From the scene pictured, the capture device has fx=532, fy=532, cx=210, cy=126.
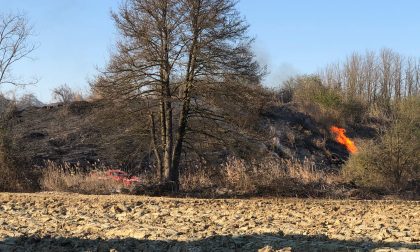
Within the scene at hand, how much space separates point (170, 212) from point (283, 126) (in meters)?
27.5

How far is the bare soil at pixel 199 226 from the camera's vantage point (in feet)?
27.7

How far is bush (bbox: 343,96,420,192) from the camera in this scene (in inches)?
870

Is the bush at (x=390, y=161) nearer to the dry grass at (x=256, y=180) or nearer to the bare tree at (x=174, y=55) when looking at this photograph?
the dry grass at (x=256, y=180)

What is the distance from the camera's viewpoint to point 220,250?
8055 millimetres

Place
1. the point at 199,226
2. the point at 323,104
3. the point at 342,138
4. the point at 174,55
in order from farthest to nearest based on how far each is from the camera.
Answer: the point at 323,104 < the point at 342,138 < the point at 174,55 < the point at 199,226

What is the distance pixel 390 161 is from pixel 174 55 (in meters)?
10.3

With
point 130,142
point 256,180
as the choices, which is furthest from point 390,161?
point 130,142

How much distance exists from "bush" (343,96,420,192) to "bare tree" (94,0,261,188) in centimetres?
691

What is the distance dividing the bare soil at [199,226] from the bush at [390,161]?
6914 mm

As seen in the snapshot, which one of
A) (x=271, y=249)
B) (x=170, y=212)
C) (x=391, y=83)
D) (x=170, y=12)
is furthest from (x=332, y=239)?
(x=391, y=83)

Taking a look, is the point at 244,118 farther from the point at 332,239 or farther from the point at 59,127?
the point at 59,127

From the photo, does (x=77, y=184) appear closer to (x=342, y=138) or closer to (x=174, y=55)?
(x=174, y=55)

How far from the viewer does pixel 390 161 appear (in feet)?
73.2

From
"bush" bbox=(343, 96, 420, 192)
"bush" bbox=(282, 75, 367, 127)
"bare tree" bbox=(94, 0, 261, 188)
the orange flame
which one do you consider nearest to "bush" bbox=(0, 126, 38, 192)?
"bare tree" bbox=(94, 0, 261, 188)
